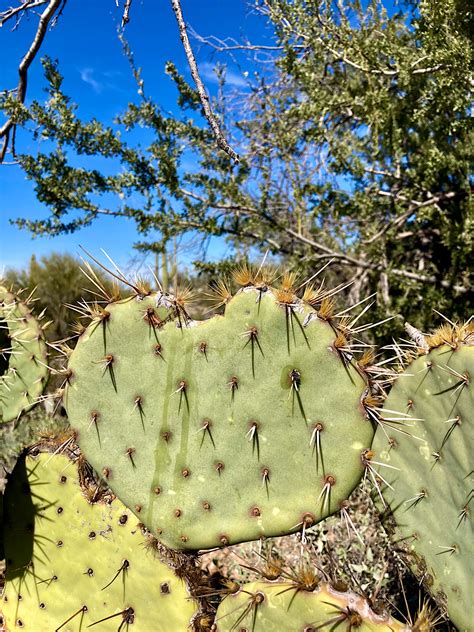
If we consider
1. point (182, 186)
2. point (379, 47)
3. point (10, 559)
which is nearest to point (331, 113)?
point (379, 47)

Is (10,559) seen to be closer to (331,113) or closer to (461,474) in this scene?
(461,474)

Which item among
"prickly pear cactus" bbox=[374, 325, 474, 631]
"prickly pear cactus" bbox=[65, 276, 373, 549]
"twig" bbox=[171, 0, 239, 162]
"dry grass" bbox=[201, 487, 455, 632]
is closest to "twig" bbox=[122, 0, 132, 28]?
"twig" bbox=[171, 0, 239, 162]

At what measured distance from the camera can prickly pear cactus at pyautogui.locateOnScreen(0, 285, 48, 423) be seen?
2.12 metres

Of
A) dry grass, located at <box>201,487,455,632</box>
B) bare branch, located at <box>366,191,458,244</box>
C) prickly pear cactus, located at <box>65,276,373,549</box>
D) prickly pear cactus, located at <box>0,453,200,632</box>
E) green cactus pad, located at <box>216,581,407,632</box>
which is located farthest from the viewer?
bare branch, located at <box>366,191,458,244</box>

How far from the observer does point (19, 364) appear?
215cm

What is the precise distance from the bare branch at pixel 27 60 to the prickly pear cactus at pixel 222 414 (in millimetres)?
1501

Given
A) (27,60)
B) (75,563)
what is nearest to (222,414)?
(75,563)

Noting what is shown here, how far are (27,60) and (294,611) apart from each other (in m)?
2.77

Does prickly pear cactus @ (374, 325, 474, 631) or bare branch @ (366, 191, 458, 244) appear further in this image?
bare branch @ (366, 191, 458, 244)

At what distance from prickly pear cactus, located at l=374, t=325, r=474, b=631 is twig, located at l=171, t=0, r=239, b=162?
739 millimetres

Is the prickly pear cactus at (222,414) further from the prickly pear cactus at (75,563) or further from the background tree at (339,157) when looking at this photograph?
the background tree at (339,157)

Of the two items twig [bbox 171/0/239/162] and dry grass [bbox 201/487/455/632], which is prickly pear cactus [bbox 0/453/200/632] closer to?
dry grass [bbox 201/487/455/632]

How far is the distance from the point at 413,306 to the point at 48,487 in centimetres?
A: 276

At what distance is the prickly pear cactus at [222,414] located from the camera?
51.3 inches
